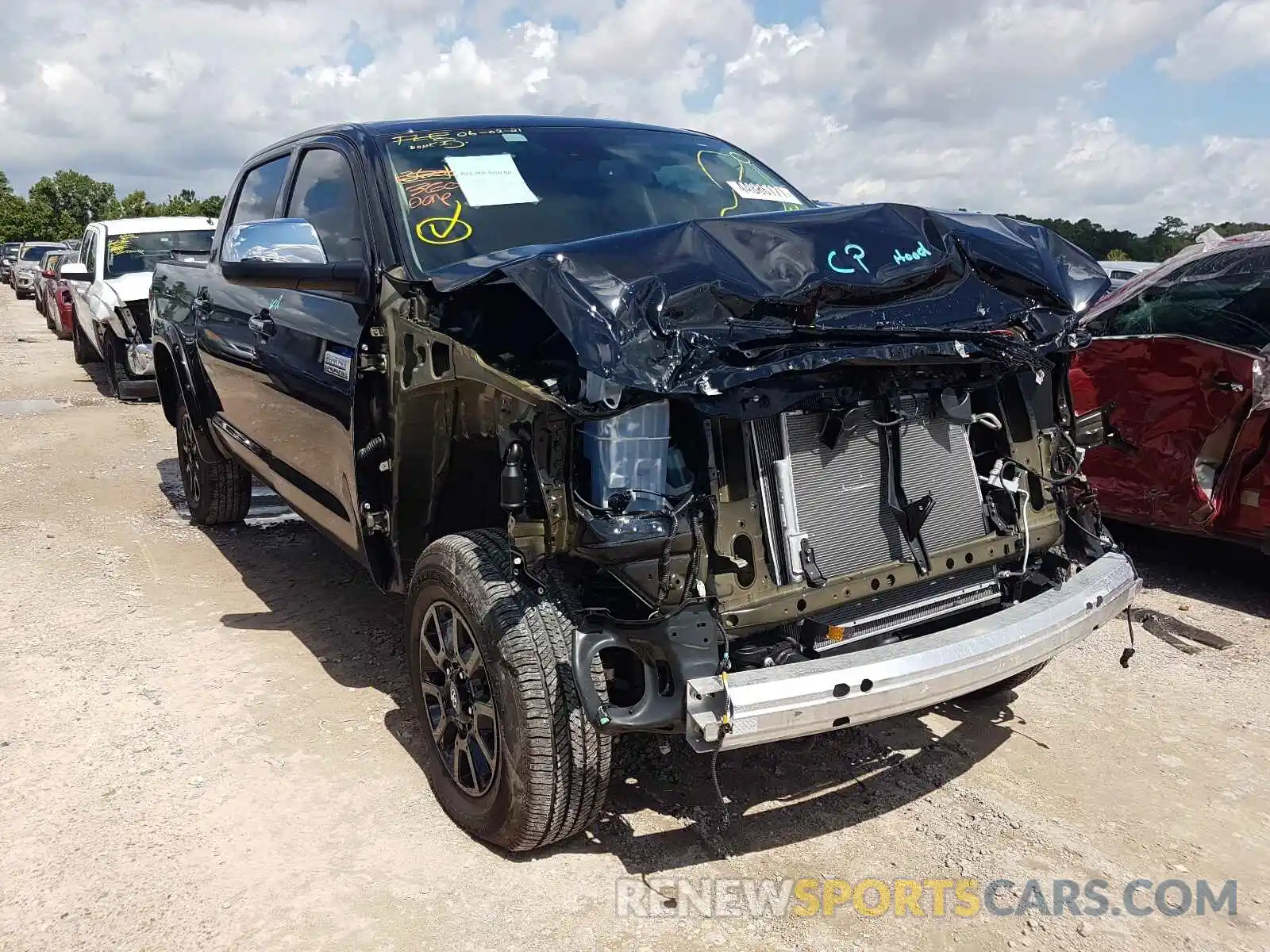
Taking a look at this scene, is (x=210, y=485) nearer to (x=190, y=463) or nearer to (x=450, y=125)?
(x=190, y=463)

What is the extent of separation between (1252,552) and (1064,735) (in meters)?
2.90

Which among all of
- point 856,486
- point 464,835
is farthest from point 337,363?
point 856,486

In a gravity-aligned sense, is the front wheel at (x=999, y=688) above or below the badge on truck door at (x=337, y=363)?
below

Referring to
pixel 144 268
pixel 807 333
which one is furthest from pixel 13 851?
pixel 144 268

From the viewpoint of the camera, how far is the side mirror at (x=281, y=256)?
3.43m

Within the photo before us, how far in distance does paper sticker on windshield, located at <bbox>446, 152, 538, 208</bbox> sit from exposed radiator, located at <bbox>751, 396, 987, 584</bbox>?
1.42m

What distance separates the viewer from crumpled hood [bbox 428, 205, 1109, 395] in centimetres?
244

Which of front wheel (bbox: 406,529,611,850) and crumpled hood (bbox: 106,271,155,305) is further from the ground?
crumpled hood (bbox: 106,271,155,305)

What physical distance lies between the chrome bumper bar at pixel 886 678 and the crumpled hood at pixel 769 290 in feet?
2.37

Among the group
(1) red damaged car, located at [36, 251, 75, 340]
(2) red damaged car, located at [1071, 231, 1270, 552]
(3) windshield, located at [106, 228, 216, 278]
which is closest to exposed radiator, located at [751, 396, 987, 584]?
(2) red damaged car, located at [1071, 231, 1270, 552]

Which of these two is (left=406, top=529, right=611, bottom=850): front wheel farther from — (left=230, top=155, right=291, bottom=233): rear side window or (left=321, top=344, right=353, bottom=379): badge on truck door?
(left=230, top=155, right=291, bottom=233): rear side window

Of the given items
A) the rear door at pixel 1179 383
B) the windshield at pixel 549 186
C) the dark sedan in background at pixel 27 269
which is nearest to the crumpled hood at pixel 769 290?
the windshield at pixel 549 186

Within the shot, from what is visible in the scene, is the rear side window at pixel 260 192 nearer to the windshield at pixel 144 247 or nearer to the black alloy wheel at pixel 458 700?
the black alloy wheel at pixel 458 700

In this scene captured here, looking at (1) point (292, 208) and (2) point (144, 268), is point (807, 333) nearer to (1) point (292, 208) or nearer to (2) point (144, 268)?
(1) point (292, 208)
